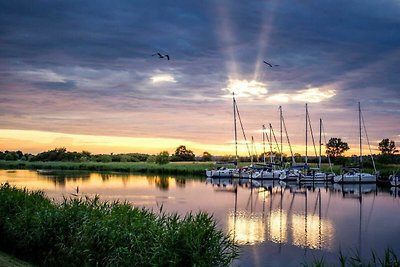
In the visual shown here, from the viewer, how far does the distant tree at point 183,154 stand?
164 metres

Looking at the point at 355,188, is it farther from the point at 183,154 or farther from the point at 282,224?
the point at 183,154

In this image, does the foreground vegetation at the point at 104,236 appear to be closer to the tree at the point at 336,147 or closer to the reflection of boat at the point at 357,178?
the reflection of boat at the point at 357,178

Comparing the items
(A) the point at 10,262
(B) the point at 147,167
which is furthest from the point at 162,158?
(A) the point at 10,262

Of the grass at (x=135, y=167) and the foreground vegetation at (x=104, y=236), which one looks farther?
the grass at (x=135, y=167)

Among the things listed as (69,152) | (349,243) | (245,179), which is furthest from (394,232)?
(69,152)

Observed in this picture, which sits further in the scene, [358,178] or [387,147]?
[387,147]

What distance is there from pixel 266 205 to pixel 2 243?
108 feet

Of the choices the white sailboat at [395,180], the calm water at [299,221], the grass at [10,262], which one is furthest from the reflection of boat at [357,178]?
the grass at [10,262]

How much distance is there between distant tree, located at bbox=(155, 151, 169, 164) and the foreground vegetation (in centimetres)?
10937

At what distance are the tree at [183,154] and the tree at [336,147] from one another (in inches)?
1900

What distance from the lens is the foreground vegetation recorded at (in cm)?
1320

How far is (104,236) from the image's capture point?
14.5 metres

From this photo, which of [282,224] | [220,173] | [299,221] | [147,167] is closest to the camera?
[282,224]

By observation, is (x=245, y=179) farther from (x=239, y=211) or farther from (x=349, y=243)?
(x=349, y=243)
